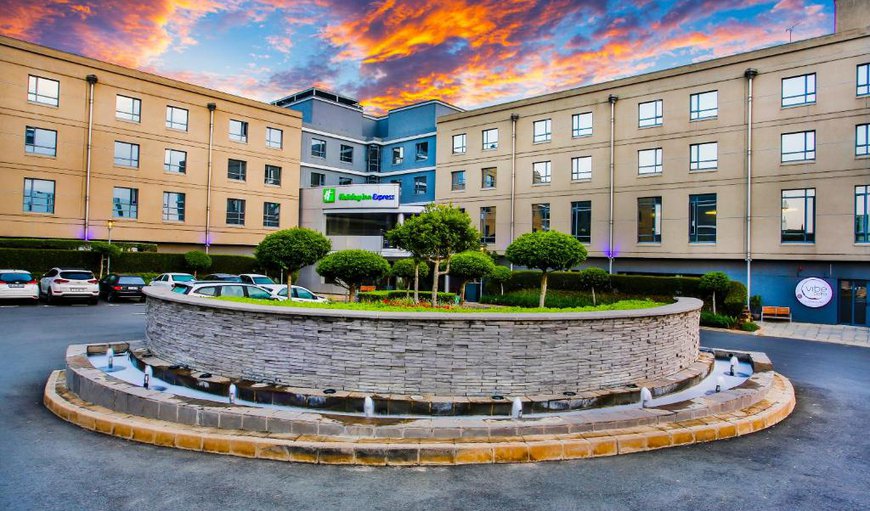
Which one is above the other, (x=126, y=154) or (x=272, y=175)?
(x=272, y=175)

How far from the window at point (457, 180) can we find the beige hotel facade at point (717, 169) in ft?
9.01

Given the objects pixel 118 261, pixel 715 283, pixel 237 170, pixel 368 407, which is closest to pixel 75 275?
pixel 118 261

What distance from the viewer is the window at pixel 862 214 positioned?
75.2 feet

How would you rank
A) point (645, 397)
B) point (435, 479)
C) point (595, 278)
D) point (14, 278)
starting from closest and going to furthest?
1. point (435, 479)
2. point (645, 397)
3. point (14, 278)
4. point (595, 278)

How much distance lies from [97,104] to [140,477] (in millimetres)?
31737

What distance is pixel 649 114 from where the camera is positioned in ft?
96.4

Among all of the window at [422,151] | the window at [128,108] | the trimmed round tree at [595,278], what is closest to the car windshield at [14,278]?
the window at [128,108]

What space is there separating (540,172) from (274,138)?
19.8 meters

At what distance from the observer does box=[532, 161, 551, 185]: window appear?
109 feet

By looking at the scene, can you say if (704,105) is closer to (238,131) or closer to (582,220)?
(582,220)

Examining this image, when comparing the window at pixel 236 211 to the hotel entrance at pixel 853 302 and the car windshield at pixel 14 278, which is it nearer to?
the car windshield at pixel 14 278

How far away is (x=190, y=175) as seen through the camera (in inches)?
1345

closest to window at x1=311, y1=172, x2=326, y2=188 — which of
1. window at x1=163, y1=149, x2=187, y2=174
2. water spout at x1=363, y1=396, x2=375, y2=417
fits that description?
window at x1=163, y1=149, x2=187, y2=174

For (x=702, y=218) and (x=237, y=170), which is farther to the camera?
(x=237, y=170)
